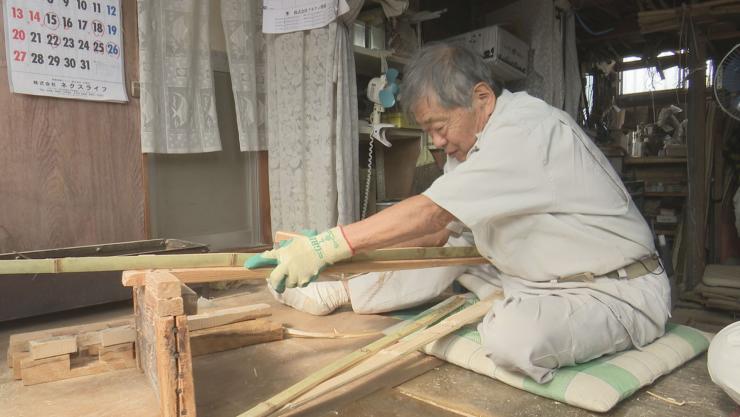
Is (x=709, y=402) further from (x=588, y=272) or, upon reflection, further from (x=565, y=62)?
(x=565, y=62)

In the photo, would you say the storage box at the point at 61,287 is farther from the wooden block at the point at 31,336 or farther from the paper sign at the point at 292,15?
the paper sign at the point at 292,15

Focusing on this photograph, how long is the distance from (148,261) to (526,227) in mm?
1036

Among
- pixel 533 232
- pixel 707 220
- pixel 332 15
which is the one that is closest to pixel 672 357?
pixel 533 232

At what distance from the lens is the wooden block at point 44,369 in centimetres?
131

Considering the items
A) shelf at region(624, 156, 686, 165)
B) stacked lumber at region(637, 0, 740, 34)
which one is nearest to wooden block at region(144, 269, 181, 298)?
stacked lumber at region(637, 0, 740, 34)

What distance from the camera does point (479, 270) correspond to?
77.9 inches

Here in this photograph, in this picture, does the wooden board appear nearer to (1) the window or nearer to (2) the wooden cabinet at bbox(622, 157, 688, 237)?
(2) the wooden cabinet at bbox(622, 157, 688, 237)

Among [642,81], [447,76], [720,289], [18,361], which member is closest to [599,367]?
[447,76]

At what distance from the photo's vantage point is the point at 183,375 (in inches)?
39.9

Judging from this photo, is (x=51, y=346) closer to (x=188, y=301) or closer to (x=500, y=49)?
(x=188, y=301)

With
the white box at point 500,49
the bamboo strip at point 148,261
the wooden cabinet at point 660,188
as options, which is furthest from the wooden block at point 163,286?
the wooden cabinet at point 660,188

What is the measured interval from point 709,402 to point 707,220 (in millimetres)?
3336

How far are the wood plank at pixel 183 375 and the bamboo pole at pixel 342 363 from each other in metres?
0.11

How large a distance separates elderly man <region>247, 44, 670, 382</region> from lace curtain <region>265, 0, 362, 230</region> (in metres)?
1.02
